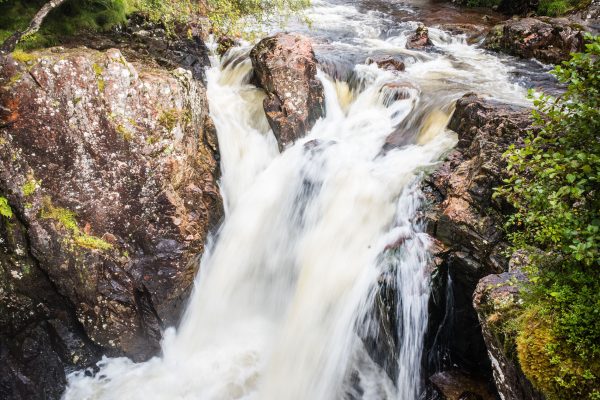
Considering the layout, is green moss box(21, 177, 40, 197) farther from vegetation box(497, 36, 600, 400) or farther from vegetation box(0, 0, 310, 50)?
vegetation box(497, 36, 600, 400)

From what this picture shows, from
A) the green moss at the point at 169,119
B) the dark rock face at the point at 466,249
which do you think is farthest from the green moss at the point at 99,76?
the dark rock face at the point at 466,249

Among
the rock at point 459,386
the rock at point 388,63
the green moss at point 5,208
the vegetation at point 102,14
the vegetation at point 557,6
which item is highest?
the vegetation at point 102,14

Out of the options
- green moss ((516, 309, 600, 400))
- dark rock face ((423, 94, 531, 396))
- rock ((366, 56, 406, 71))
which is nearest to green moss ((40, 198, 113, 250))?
dark rock face ((423, 94, 531, 396))

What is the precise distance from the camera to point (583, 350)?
2803 millimetres

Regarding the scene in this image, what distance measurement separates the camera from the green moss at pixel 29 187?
17.7 ft

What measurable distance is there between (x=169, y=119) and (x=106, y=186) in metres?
1.44

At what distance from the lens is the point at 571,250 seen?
2.89 metres

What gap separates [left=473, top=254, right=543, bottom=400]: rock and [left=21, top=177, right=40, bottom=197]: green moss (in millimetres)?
→ 5898

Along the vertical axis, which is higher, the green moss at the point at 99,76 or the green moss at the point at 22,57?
the green moss at the point at 22,57

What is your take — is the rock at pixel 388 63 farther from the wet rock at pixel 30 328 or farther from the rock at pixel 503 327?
the wet rock at pixel 30 328

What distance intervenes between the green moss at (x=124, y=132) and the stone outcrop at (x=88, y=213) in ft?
0.05

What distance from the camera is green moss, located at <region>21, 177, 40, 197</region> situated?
540 cm

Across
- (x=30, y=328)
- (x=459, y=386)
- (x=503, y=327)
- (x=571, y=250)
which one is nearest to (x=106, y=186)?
(x=30, y=328)

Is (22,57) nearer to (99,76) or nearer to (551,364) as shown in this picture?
(99,76)
